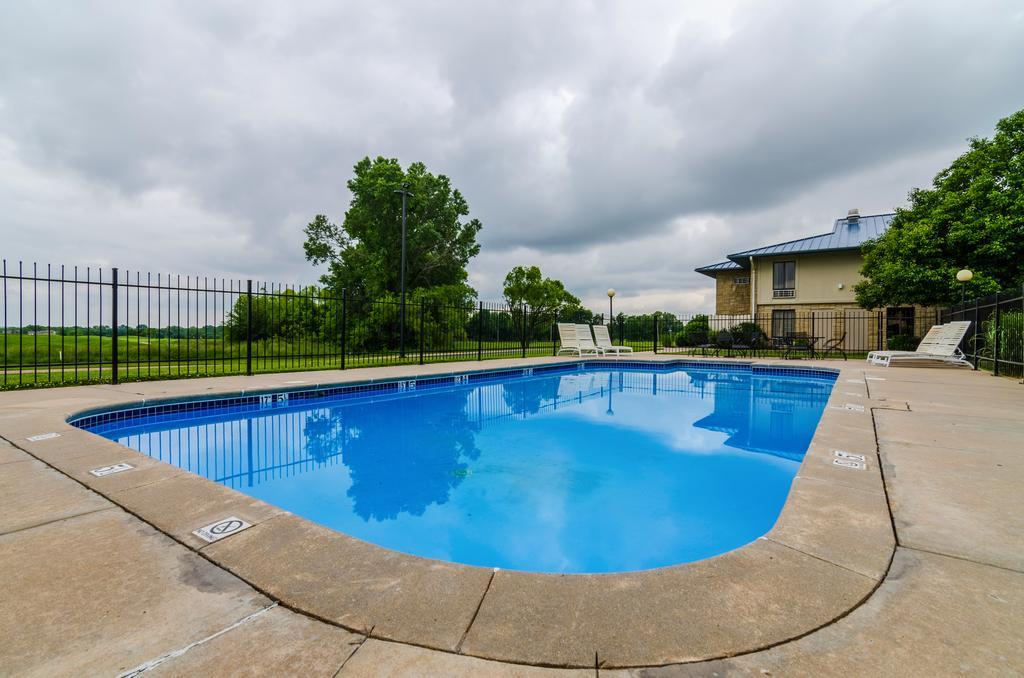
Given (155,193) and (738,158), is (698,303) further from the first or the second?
(155,193)

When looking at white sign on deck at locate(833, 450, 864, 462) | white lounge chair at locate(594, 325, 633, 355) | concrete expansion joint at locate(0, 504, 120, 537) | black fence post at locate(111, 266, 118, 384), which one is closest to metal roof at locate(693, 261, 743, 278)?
white lounge chair at locate(594, 325, 633, 355)

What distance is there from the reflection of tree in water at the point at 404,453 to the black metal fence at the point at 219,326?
320cm

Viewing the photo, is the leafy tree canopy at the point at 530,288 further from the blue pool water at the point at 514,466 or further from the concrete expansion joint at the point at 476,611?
the concrete expansion joint at the point at 476,611

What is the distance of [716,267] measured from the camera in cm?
2405

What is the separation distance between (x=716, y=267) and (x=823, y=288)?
18.1 ft

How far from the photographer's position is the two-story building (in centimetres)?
1839

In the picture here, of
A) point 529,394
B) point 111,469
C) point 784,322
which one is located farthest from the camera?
point 784,322

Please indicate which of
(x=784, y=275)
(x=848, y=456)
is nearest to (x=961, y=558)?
(x=848, y=456)

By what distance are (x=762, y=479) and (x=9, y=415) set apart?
6733mm

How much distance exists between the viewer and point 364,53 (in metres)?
8.12

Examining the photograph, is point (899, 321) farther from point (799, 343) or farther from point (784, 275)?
point (799, 343)

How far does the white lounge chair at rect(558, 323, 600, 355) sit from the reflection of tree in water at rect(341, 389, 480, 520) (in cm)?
749

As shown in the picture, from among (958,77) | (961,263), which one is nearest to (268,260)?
(958,77)

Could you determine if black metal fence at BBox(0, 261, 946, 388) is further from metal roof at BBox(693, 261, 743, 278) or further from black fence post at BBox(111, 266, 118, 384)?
metal roof at BBox(693, 261, 743, 278)
